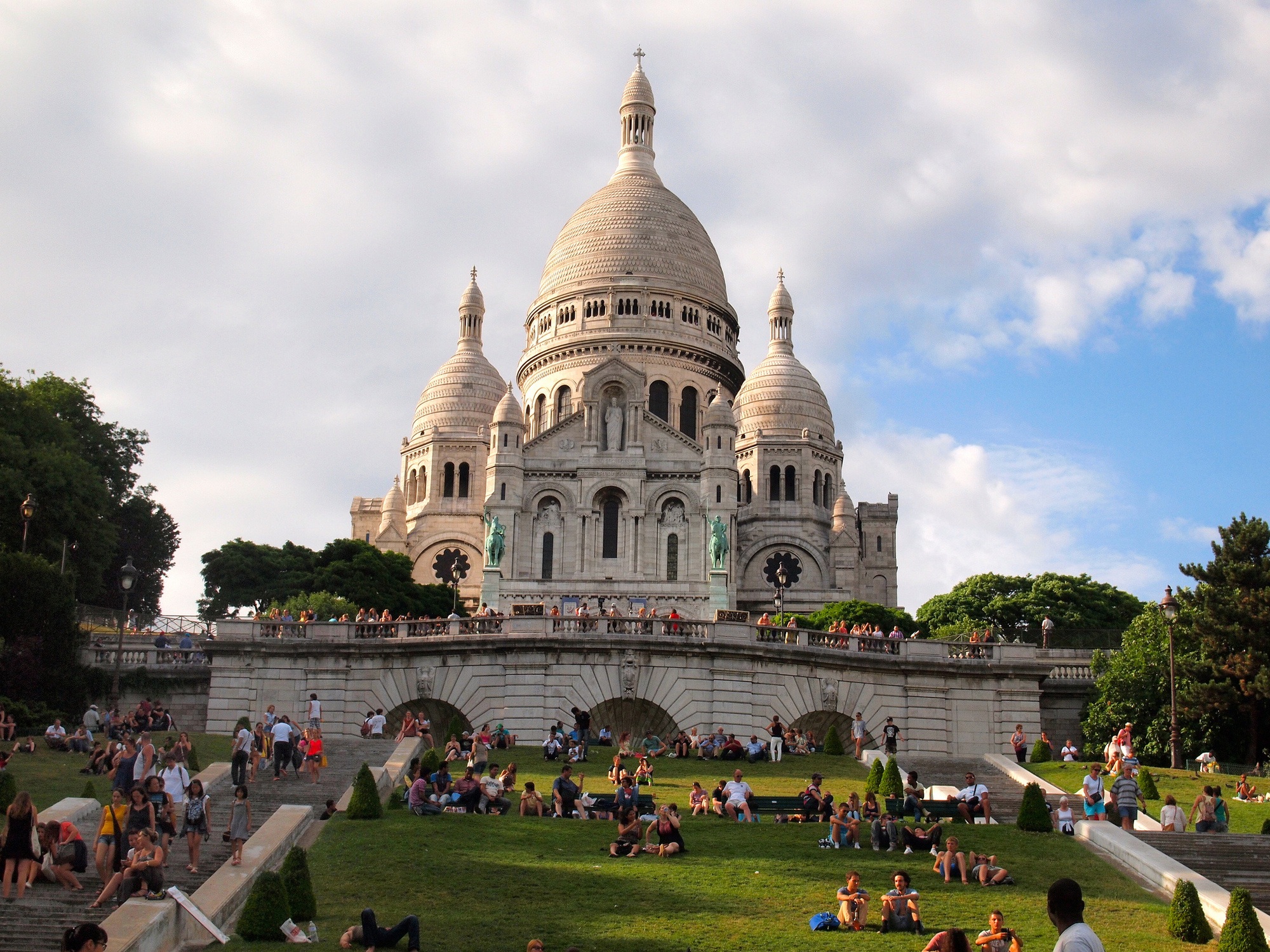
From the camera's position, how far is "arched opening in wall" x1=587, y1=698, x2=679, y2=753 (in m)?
37.9

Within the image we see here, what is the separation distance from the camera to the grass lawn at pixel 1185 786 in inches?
1139

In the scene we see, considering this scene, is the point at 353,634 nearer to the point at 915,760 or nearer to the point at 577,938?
the point at 915,760

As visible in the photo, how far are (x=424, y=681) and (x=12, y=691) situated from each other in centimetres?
989

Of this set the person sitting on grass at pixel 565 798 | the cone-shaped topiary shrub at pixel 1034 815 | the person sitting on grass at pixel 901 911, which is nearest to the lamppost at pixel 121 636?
the person sitting on grass at pixel 565 798

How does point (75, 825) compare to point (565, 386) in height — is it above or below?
below

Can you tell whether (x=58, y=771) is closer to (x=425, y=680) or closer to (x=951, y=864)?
(x=425, y=680)

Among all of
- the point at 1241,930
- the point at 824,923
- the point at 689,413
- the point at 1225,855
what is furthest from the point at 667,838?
the point at 689,413

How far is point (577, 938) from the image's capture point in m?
18.7

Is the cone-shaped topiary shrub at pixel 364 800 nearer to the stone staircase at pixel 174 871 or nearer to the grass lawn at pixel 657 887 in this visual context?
the grass lawn at pixel 657 887

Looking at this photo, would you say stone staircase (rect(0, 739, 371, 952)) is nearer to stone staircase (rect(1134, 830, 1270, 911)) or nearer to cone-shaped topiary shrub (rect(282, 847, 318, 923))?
cone-shaped topiary shrub (rect(282, 847, 318, 923))

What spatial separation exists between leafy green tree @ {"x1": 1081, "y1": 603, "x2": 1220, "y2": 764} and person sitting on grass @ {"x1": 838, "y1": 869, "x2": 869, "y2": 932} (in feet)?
72.1

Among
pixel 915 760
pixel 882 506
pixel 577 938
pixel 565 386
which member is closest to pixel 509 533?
pixel 565 386

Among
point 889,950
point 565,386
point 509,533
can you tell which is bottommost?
point 889,950

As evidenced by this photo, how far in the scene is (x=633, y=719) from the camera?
3838 cm
